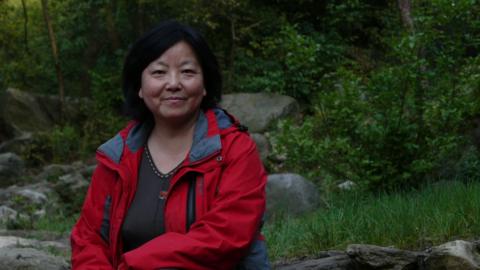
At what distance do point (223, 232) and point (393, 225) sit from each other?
2.06 metres

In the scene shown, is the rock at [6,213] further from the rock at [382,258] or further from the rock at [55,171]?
the rock at [382,258]

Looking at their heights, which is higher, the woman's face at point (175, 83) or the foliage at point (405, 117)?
the woman's face at point (175, 83)

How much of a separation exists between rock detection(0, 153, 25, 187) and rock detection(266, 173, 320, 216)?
24.9 ft

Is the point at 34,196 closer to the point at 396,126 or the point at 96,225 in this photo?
the point at 396,126

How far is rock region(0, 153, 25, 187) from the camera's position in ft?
47.8

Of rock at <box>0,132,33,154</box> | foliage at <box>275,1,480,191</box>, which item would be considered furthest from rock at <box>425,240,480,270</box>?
rock at <box>0,132,33,154</box>

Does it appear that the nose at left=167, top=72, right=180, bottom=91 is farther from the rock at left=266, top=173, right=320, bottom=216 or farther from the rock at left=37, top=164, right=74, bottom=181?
the rock at left=37, top=164, right=74, bottom=181

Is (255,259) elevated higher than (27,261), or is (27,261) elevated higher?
(255,259)

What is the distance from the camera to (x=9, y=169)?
14.8 meters

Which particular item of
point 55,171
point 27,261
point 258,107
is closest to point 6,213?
point 55,171

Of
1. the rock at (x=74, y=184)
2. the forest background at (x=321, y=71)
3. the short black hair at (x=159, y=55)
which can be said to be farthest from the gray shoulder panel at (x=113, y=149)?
the rock at (x=74, y=184)

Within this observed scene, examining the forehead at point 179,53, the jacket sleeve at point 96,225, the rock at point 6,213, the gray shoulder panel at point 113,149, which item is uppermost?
the forehead at point 179,53

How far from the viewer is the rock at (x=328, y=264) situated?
14.0 ft

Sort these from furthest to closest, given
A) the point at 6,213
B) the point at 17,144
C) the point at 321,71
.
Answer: the point at 17,144
the point at 321,71
the point at 6,213
